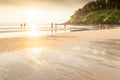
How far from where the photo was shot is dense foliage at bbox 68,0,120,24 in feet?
251

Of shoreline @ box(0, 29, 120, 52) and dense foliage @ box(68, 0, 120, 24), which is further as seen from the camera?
dense foliage @ box(68, 0, 120, 24)

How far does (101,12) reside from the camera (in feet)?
295

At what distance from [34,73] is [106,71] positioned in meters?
2.60

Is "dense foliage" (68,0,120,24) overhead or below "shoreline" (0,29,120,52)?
overhead

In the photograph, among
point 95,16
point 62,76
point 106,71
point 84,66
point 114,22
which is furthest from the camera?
point 95,16

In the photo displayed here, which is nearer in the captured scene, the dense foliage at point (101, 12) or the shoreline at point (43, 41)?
the shoreline at point (43, 41)

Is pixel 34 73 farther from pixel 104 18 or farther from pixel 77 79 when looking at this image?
pixel 104 18

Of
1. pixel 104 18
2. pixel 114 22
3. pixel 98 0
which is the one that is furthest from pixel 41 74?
pixel 98 0

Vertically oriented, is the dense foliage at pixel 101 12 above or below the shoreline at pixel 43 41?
above

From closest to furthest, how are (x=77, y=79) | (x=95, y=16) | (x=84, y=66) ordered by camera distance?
(x=77, y=79)
(x=84, y=66)
(x=95, y=16)

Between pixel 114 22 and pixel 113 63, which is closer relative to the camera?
pixel 113 63

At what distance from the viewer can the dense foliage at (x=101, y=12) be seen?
7656 cm

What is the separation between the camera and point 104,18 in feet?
261

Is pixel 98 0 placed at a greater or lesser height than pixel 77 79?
greater
